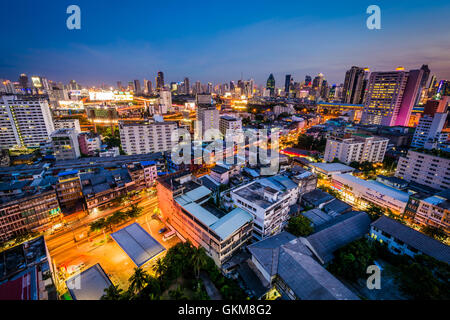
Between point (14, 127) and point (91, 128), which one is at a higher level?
point (14, 127)

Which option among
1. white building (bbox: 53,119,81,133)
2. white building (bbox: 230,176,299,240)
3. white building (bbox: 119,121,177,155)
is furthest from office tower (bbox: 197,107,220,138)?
white building (bbox: 230,176,299,240)

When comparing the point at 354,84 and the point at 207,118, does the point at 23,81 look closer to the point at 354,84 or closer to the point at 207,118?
the point at 207,118

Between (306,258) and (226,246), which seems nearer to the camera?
(306,258)

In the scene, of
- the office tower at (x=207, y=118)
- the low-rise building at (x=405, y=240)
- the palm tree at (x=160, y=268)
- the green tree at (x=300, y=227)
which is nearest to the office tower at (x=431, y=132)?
the low-rise building at (x=405, y=240)

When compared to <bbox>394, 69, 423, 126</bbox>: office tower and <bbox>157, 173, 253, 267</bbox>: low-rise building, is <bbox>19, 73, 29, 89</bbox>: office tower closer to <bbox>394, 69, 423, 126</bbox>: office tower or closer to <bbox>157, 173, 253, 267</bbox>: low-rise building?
<bbox>157, 173, 253, 267</bbox>: low-rise building

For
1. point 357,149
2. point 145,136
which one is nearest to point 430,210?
point 357,149

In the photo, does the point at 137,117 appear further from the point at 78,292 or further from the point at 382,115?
the point at 382,115

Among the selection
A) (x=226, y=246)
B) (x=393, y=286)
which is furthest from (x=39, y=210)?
(x=393, y=286)
